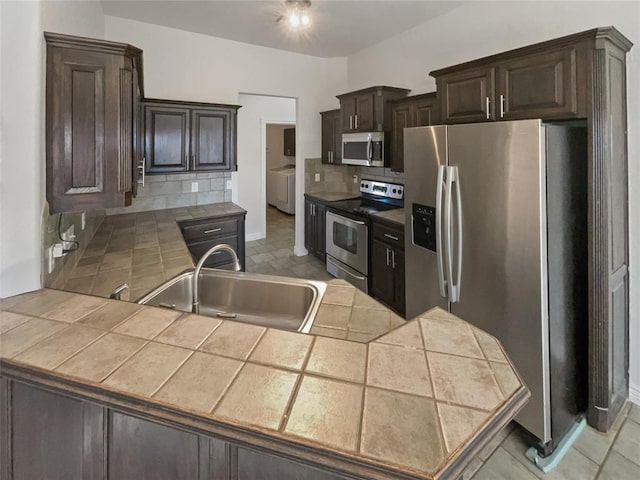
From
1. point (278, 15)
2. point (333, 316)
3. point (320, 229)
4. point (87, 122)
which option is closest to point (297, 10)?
point (278, 15)

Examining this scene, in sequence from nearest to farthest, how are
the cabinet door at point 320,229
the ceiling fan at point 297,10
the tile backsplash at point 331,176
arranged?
the ceiling fan at point 297,10
the cabinet door at point 320,229
the tile backsplash at point 331,176

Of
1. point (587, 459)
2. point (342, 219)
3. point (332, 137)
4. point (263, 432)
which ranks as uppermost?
point (332, 137)

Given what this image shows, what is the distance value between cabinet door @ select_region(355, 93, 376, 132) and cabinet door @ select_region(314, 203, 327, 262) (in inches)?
43.9

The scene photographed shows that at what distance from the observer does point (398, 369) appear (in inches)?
28.1

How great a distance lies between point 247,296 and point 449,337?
3.47 ft

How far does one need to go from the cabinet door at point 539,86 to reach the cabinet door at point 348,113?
86.6 inches

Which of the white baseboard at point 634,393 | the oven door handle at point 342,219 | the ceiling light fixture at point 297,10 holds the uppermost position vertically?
the ceiling light fixture at point 297,10

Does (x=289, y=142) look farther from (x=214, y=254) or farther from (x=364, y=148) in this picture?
(x=214, y=254)

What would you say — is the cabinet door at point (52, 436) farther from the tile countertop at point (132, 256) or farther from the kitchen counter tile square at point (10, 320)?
the tile countertop at point (132, 256)

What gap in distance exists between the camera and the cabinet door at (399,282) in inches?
125

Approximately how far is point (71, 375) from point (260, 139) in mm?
5908

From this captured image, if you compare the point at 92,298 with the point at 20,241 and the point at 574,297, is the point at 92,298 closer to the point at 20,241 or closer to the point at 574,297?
the point at 20,241

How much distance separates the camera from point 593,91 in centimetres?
179

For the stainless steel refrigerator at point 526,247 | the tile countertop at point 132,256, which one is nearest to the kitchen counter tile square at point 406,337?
the tile countertop at point 132,256
